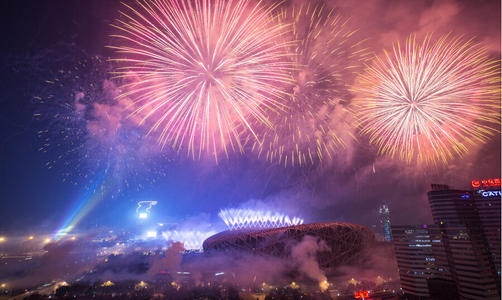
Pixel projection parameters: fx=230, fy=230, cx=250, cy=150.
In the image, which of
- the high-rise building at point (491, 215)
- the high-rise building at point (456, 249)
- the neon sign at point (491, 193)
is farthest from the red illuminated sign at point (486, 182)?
the neon sign at point (491, 193)

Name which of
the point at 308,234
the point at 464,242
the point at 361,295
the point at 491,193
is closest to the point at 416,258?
the point at 464,242

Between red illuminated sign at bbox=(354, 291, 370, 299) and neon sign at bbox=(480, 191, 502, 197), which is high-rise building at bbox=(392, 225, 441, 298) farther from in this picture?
red illuminated sign at bbox=(354, 291, 370, 299)

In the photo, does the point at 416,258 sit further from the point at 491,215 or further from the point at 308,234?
the point at 308,234

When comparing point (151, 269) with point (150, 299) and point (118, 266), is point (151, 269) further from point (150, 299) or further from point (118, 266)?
point (150, 299)

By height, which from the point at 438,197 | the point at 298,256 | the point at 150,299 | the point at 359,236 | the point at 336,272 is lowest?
the point at 150,299

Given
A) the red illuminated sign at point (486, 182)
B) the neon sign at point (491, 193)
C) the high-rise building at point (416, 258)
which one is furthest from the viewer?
the high-rise building at point (416, 258)

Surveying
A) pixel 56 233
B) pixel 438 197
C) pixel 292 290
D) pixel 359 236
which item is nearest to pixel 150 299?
pixel 292 290

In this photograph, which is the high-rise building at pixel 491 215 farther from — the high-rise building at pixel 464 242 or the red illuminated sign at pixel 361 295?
the red illuminated sign at pixel 361 295
